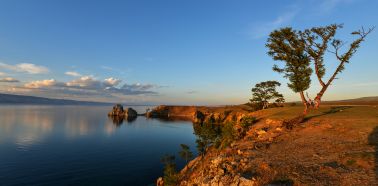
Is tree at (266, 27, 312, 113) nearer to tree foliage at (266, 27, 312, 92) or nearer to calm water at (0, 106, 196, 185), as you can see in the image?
tree foliage at (266, 27, 312, 92)

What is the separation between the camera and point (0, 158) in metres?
63.0

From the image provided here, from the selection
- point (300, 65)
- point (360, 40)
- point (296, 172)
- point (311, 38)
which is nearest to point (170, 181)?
point (296, 172)

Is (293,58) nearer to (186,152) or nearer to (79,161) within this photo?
(186,152)

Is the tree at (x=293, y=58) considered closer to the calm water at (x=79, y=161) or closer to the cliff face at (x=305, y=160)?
the cliff face at (x=305, y=160)

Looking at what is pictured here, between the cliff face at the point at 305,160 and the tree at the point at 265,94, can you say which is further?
the tree at the point at 265,94

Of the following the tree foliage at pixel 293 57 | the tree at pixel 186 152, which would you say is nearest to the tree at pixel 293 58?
the tree foliage at pixel 293 57

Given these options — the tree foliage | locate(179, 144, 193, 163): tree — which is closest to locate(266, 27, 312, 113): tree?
the tree foliage

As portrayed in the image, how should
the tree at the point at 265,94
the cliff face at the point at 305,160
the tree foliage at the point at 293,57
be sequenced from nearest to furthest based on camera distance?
the cliff face at the point at 305,160 → the tree foliage at the point at 293,57 → the tree at the point at 265,94

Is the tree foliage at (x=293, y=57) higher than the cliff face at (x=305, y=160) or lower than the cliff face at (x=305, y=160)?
higher

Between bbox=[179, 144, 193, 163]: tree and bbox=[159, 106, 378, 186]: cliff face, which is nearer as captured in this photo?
bbox=[159, 106, 378, 186]: cliff face

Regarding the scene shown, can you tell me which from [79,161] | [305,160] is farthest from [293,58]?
[79,161]

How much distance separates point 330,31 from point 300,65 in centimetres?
777

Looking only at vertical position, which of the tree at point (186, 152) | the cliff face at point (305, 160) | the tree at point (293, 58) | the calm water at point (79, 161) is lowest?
the calm water at point (79, 161)

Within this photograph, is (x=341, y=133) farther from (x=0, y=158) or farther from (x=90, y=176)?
(x=0, y=158)
